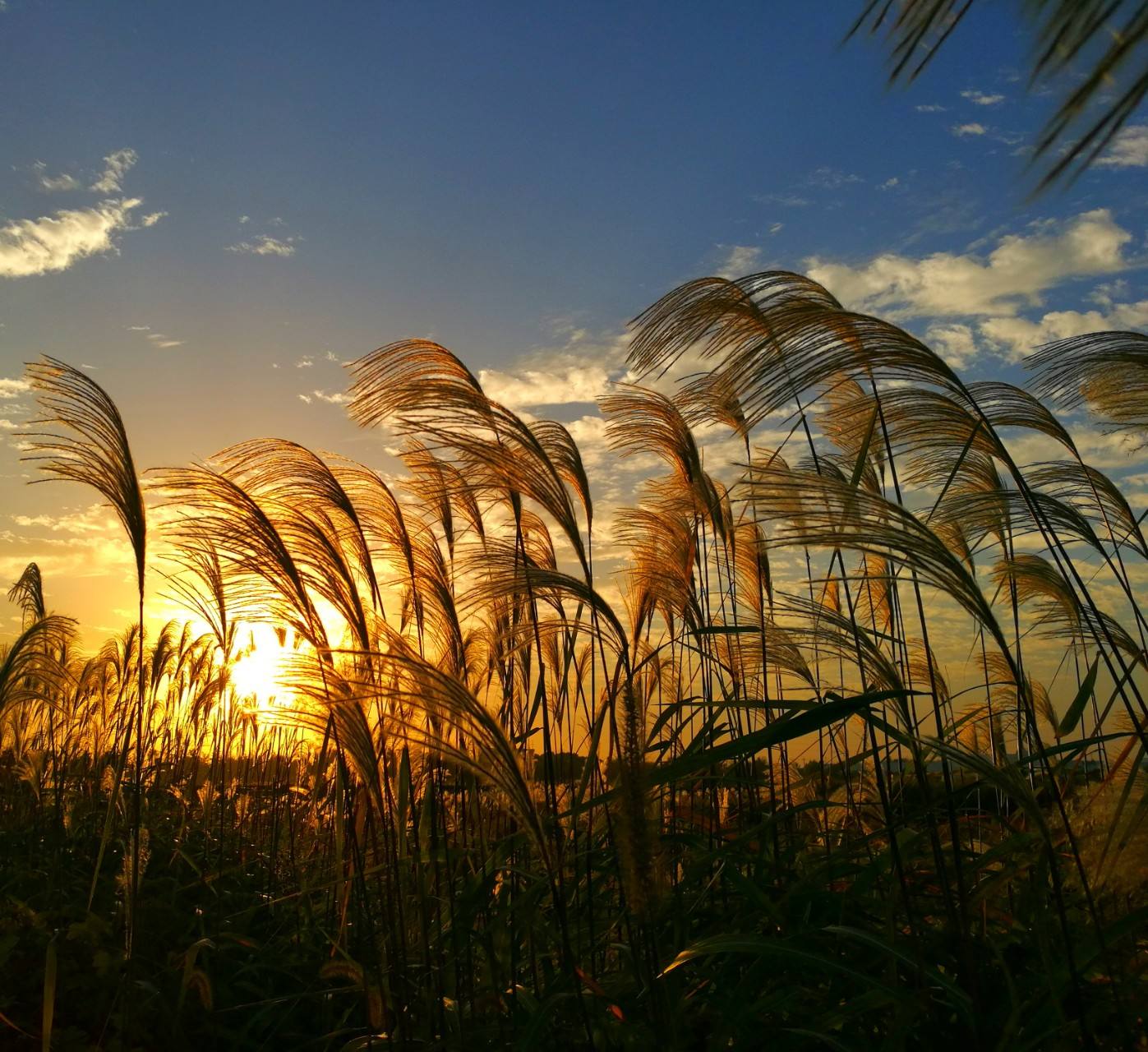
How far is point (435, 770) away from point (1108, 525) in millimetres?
2833

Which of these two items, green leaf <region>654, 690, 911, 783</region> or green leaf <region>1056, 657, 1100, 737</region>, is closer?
green leaf <region>654, 690, 911, 783</region>

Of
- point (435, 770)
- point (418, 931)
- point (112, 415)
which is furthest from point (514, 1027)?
point (112, 415)

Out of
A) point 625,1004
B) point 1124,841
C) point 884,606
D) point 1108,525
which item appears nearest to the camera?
point 1124,841

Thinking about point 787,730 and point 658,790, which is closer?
point 787,730

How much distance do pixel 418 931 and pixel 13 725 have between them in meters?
6.41

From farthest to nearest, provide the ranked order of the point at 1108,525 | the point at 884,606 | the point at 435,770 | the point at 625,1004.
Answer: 1. the point at 884,606
2. the point at 435,770
3. the point at 1108,525
4. the point at 625,1004

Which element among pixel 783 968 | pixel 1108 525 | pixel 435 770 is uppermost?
pixel 1108 525

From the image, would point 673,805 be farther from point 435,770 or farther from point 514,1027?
point 435,770

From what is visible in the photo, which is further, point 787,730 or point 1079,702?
point 1079,702

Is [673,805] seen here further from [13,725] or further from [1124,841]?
[13,725]

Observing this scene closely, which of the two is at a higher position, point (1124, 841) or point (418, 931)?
point (1124, 841)

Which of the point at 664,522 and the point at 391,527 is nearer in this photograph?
the point at 391,527

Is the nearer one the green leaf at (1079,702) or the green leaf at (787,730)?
the green leaf at (787,730)

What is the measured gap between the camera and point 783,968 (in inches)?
89.5
